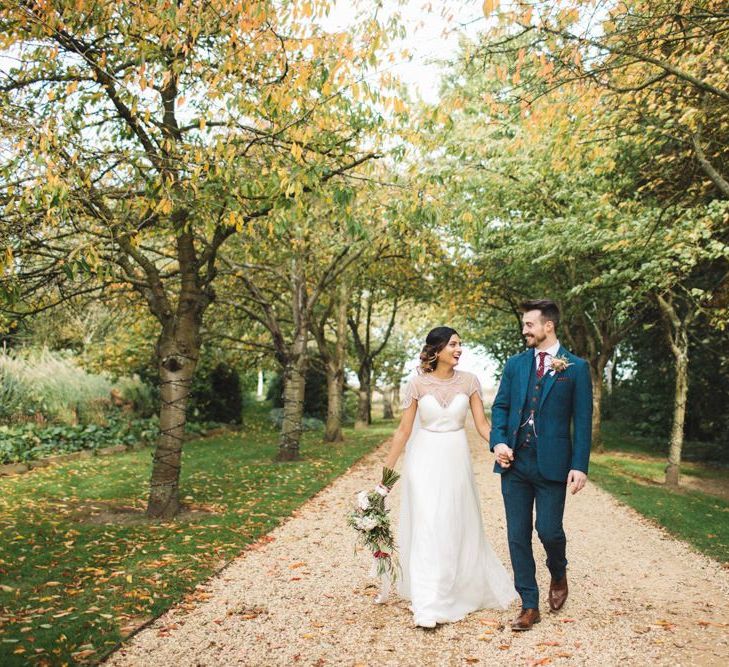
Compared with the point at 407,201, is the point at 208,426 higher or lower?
lower

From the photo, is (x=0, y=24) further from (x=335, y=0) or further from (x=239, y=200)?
(x=335, y=0)

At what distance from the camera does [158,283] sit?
898 cm

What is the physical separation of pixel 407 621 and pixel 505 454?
4.99 feet

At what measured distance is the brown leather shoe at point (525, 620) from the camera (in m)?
4.83

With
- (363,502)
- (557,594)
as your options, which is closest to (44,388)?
(363,502)

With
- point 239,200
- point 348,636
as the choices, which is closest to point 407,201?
point 239,200

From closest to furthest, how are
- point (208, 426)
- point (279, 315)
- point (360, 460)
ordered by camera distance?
point (360, 460), point (279, 315), point (208, 426)

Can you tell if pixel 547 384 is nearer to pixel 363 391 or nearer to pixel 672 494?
pixel 672 494

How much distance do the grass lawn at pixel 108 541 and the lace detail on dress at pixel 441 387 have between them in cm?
271

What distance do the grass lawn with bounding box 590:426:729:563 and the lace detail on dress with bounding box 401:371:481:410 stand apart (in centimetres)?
429

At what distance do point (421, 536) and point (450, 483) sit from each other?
48cm

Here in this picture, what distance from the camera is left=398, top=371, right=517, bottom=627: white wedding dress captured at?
516cm

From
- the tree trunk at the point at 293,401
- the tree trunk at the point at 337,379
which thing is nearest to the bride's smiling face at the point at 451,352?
the tree trunk at the point at 293,401

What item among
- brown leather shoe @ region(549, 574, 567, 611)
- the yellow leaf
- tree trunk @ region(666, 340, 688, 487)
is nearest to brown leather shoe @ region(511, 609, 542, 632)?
brown leather shoe @ region(549, 574, 567, 611)
